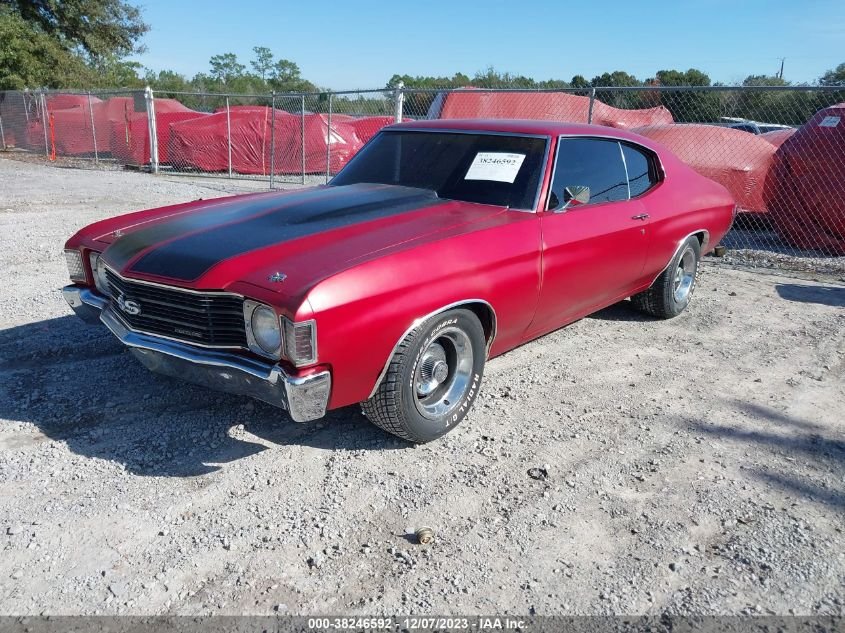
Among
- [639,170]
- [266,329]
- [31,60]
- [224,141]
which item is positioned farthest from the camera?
[31,60]

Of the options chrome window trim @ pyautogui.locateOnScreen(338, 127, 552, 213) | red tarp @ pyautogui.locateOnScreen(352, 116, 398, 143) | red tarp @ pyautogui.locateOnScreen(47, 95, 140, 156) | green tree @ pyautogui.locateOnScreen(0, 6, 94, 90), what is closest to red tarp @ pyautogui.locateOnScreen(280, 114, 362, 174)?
red tarp @ pyautogui.locateOnScreen(352, 116, 398, 143)

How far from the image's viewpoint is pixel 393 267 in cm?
294

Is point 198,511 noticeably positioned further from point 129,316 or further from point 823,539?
point 823,539

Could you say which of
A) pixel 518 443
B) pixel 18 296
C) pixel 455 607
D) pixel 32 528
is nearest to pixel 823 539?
pixel 518 443

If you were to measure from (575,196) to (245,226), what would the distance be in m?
1.86

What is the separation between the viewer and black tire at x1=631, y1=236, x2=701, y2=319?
5.23 m

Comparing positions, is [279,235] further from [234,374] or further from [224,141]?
[224,141]

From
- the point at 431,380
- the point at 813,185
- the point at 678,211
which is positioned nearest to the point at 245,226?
the point at 431,380

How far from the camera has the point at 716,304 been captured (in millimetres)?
6121

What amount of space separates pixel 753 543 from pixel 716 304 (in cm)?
384

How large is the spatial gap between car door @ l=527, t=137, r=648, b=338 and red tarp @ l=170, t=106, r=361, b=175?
1237cm

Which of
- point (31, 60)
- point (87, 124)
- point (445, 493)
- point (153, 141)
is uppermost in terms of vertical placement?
point (31, 60)

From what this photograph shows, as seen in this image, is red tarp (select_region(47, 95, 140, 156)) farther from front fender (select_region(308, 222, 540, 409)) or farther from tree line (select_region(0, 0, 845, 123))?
front fender (select_region(308, 222, 540, 409))

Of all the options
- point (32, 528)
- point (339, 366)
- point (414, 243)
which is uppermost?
point (414, 243)
